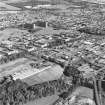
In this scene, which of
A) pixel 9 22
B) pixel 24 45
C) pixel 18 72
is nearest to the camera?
pixel 18 72

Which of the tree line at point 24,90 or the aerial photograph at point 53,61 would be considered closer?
the tree line at point 24,90

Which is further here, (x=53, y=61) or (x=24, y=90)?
(x=53, y=61)

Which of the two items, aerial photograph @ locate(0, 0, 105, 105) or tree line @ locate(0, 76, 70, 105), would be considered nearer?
tree line @ locate(0, 76, 70, 105)

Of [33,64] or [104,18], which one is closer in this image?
[33,64]

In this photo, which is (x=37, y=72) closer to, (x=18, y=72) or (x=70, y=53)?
(x=18, y=72)

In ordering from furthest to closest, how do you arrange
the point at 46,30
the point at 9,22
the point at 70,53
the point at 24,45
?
the point at 9,22, the point at 46,30, the point at 24,45, the point at 70,53

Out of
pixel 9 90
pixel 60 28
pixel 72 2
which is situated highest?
pixel 72 2

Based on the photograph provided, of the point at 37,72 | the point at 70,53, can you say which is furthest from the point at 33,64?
the point at 70,53

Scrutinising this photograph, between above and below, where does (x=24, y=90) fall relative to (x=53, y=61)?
below
